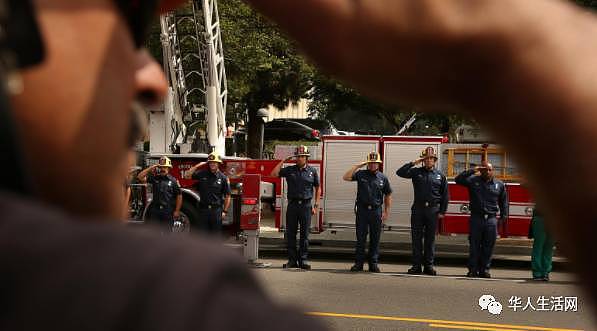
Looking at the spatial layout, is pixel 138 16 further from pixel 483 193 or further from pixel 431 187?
pixel 431 187

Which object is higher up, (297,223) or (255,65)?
(255,65)

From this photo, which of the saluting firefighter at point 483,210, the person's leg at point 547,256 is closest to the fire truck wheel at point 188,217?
the saluting firefighter at point 483,210

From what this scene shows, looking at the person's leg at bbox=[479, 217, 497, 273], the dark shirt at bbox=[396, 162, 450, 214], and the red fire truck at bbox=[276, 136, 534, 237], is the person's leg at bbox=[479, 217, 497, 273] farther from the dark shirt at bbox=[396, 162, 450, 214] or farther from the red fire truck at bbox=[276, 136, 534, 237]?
the red fire truck at bbox=[276, 136, 534, 237]

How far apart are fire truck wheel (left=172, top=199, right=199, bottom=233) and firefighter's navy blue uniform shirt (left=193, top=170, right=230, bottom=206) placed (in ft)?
1.55

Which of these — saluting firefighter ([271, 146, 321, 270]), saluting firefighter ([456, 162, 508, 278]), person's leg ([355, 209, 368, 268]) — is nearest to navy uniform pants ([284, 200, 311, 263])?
saluting firefighter ([271, 146, 321, 270])

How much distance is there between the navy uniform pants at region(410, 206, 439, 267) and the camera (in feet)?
36.3

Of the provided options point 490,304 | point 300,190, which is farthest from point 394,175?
point 490,304

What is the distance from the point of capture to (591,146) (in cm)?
57

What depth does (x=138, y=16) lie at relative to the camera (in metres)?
0.68

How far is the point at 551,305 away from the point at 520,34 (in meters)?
8.38

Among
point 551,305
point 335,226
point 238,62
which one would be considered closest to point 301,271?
point 335,226

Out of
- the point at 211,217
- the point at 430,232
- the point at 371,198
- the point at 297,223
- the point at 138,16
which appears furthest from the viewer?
the point at 211,217

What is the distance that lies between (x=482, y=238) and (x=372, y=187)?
5.74ft

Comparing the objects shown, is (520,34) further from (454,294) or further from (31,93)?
(454,294)
